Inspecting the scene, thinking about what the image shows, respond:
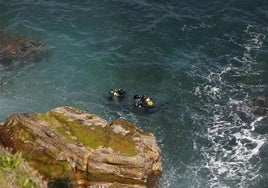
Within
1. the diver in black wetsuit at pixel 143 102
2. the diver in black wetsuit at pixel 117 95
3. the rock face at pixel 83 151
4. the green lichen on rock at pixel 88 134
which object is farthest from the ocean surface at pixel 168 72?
the green lichen on rock at pixel 88 134

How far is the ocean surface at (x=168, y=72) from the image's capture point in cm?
3198

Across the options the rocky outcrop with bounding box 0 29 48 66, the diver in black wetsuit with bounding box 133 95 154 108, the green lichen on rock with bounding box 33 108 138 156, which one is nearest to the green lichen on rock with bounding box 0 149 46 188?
the green lichen on rock with bounding box 33 108 138 156

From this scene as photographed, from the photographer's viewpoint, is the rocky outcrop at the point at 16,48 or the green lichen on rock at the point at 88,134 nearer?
the green lichen on rock at the point at 88,134

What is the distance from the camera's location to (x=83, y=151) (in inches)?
1027

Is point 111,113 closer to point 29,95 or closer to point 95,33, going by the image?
point 29,95

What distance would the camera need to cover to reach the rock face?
25.9m

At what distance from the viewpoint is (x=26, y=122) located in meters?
27.7

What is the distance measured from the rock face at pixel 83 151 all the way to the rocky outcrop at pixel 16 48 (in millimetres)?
14746

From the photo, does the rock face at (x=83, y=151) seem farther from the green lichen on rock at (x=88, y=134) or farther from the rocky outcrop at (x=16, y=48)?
the rocky outcrop at (x=16, y=48)

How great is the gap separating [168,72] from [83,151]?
15759 millimetres

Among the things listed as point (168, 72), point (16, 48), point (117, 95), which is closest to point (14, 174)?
point (117, 95)

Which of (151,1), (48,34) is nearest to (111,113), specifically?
(48,34)

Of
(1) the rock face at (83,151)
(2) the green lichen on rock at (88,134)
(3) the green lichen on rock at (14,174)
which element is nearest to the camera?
(3) the green lichen on rock at (14,174)

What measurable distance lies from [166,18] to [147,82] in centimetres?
1011
